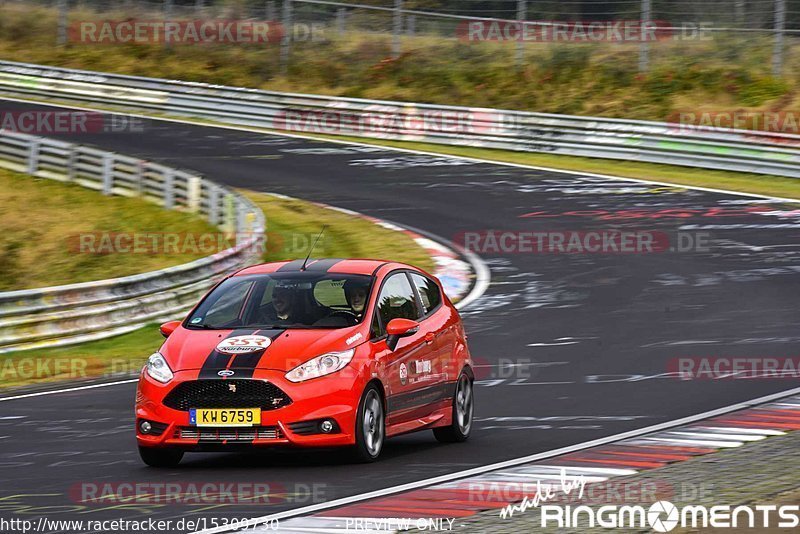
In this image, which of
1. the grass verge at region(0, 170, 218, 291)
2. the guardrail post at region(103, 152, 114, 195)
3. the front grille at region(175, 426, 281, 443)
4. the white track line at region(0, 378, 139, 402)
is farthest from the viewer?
the guardrail post at region(103, 152, 114, 195)

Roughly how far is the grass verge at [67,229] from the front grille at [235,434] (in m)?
12.9

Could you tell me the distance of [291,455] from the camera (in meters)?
10.3

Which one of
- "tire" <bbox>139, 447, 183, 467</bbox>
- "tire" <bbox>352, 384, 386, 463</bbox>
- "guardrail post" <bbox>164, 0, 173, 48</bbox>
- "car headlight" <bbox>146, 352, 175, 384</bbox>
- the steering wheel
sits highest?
"guardrail post" <bbox>164, 0, 173, 48</bbox>

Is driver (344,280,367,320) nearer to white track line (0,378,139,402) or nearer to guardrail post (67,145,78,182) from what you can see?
white track line (0,378,139,402)

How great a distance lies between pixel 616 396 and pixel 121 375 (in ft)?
18.3

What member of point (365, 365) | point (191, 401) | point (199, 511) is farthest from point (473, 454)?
point (199, 511)

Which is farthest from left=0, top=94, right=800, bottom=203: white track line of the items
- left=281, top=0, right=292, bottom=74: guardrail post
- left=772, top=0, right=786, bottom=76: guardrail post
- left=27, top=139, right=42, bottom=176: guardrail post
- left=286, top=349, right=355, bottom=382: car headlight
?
left=286, top=349, right=355, bottom=382: car headlight

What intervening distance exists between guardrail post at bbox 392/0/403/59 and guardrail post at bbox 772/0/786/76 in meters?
9.87

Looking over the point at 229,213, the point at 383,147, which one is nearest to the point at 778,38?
the point at 383,147

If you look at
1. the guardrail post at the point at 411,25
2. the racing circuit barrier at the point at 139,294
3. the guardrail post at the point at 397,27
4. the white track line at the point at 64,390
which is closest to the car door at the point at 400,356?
the white track line at the point at 64,390

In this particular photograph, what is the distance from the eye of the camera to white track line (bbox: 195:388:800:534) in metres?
7.46

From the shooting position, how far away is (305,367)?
30.4ft

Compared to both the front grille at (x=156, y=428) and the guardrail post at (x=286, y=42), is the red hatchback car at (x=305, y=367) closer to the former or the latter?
the front grille at (x=156, y=428)

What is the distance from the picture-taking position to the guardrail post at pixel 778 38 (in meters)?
31.5
